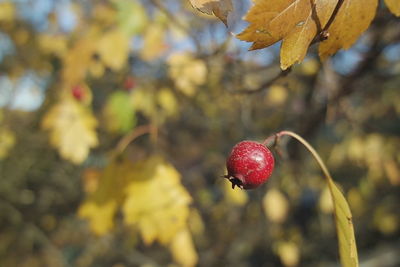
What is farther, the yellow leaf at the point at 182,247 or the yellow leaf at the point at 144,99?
the yellow leaf at the point at 144,99

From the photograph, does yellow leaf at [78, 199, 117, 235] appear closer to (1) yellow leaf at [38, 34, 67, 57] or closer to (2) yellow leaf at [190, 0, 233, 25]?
(2) yellow leaf at [190, 0, 233, 25]

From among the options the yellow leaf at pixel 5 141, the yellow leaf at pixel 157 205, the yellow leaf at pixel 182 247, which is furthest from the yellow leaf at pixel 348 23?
the yellow leaf at pixel 5 141

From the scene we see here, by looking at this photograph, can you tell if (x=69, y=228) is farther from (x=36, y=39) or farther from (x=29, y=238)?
(x=36, y=39)

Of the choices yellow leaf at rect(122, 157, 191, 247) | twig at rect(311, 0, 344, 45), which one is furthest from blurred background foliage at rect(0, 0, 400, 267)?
twig at rect(311, 0, 344, 45)

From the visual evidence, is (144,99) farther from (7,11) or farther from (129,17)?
(7,11)

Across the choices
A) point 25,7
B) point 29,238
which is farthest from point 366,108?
point 25,7

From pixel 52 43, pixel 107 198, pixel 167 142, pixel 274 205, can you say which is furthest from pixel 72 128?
pixel 52 43

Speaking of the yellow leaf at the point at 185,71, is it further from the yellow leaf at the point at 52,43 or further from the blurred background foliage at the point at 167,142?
the yellow leaf at the point at 52,43
